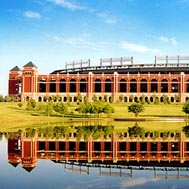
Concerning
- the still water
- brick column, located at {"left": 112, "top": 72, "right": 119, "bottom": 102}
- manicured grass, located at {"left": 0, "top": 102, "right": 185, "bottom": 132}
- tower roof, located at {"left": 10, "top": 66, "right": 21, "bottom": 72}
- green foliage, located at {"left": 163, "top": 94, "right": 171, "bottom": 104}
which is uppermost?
tower roof, located at {"left": 10, "top": 66, "right": 21, "bottom": 72}

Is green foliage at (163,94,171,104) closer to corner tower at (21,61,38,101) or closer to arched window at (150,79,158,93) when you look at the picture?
arched window at (150,79,158,93)

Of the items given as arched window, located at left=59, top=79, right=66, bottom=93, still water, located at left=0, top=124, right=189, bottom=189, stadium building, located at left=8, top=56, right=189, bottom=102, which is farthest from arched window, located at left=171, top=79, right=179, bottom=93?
still water, located at left=0, top=124, right=189, bottom=189

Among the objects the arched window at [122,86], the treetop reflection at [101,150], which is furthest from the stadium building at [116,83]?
the treetop reflection at [101,150]

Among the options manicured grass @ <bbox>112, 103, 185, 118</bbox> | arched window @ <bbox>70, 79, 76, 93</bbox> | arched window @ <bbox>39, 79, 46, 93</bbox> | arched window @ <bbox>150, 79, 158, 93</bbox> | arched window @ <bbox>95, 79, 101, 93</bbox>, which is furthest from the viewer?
arched window @ <bbox>39, 79, 46, 93</bbox>

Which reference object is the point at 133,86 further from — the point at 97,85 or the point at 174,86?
the point at 174,86

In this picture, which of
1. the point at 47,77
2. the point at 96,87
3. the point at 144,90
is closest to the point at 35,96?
the point at 47,77

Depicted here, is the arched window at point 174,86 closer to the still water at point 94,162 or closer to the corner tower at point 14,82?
the corner tower at point 14,82

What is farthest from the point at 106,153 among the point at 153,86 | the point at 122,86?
the point at 153,86
